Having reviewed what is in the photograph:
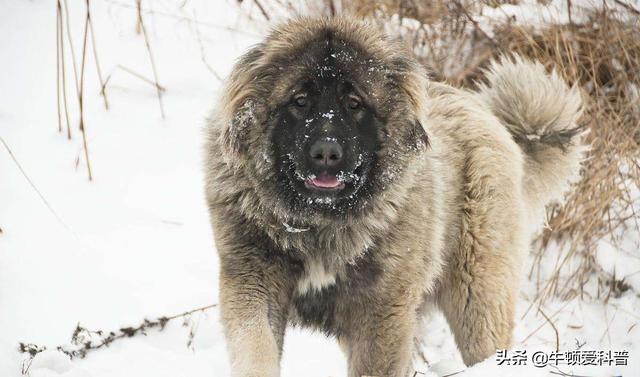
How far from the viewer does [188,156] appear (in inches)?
229

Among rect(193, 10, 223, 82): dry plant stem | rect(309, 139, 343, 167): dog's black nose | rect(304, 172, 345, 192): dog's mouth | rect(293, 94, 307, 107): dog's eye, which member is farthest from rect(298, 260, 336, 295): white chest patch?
rect(193, 10, 223, 82): dry plant stem

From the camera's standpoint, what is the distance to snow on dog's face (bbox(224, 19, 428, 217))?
317 centimetres

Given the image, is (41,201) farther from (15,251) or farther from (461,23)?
(461,23)

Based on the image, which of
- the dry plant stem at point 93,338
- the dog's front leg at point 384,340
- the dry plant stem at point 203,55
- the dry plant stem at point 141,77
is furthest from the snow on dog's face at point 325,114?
the dry plant stem at point 203,55

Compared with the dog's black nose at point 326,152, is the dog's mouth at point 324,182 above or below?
below

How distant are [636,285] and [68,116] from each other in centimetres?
470

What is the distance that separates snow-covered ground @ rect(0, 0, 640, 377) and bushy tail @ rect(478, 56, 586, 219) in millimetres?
1041

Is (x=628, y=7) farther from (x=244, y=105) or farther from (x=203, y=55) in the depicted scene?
(x=244, y=105)

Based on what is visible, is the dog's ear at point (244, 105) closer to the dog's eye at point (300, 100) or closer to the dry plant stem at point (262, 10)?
the dog's eye at point (300, 100)

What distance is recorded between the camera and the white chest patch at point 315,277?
335cm

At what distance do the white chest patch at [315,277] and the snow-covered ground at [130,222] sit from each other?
0.75 m

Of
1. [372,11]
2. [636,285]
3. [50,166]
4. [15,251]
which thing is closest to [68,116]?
[50,166]

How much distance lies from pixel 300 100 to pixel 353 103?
24 cm

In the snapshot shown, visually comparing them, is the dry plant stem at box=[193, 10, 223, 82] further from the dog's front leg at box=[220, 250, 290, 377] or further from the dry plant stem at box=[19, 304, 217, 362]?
the dog's front leg at box=[220, 250, 290, 377]
